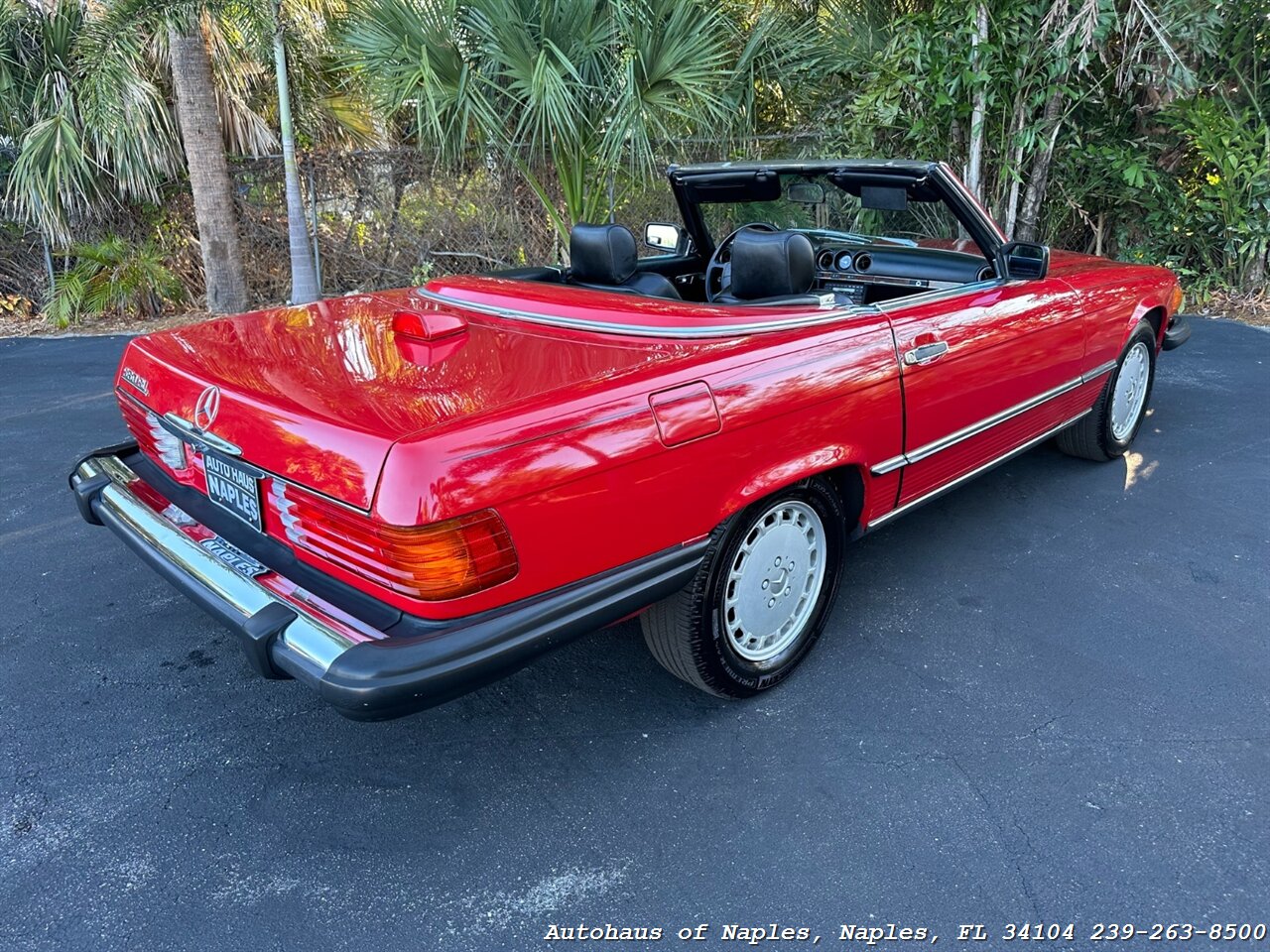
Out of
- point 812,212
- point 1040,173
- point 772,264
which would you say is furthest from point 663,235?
point 1040,173

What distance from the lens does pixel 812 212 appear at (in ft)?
13.5

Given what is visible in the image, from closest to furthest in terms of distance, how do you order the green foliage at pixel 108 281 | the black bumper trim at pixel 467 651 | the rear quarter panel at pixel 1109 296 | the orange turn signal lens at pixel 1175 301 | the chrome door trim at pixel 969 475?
1. the black bumper trim at pixel 467 651
2. the chrome door trim at pixel 969 475
3. the rear quarter panel at pixel 1109 296
4. the orange turn signal lens at pixel 1175 301
5. the green foliage at pixel 108 281

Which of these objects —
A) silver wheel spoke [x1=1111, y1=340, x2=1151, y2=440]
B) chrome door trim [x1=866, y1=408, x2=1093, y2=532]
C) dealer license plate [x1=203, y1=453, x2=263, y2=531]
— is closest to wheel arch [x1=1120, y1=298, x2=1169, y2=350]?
silver wheel spoke [x1=1111, y1=340, x2=1151, y2=440]

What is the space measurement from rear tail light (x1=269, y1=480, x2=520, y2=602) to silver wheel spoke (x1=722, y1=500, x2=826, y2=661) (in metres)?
0.77

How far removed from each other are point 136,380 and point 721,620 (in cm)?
187

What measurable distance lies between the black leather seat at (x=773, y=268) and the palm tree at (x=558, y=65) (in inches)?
177

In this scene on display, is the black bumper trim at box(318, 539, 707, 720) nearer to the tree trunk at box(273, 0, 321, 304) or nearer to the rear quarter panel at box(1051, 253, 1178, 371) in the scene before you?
the rear quarter panel at box(1051, 253, 1178, 371)

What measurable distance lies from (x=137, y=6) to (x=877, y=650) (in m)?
8.36

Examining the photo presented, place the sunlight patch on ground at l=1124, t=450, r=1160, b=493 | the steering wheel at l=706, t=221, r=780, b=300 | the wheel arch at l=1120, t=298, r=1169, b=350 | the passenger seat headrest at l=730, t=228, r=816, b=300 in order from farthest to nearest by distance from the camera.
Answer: the sunlight patch on ground at l=1124, t=450, r=1160, b=493 < the wheel arch at l=1120, t=298, r=1169, b=350 < the steering wheel at l=706, t=221, r=780, b=300 < the passenger seat headrest at l=730, t=228, r=816, b=300

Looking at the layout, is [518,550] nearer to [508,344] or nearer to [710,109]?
[508,344]

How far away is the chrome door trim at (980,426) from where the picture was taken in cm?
285

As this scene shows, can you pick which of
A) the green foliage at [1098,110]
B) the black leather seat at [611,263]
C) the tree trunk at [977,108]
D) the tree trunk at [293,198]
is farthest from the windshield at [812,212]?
the tree trunk at [293,198]

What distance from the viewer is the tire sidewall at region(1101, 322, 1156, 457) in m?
4.19

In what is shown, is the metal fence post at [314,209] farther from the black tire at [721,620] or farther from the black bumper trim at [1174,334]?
the black tire at [721,620]
